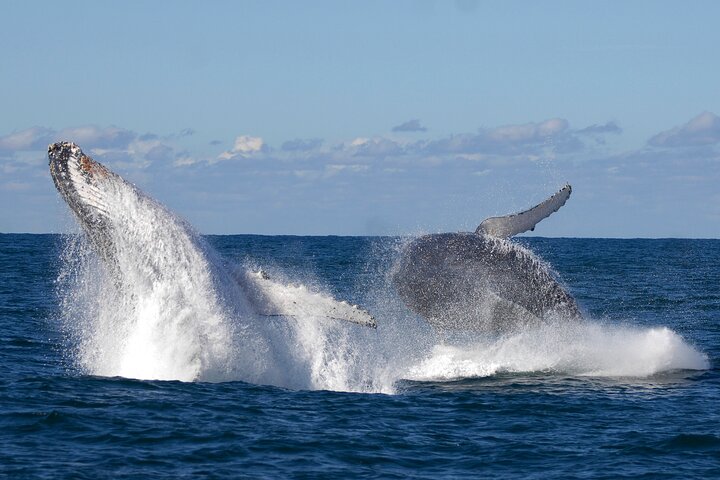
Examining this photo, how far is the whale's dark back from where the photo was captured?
61.4 ft

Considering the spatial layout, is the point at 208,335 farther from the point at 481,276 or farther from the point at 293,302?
the point at 481,276

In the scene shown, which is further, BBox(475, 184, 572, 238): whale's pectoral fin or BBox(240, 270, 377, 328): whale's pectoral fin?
BBox(475, 184, 572, 238): whale's pectoral fin

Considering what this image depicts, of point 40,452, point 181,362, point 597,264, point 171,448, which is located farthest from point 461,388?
point 597,264

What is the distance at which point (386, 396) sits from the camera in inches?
652

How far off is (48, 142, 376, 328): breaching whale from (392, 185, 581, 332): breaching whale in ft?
11.2

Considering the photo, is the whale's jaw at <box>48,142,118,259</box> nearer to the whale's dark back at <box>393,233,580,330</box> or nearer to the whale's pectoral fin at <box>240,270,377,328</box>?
the whale's pectoral fin at <box>240,270,377,328</box>

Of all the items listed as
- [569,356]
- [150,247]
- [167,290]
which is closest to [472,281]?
[569,356]

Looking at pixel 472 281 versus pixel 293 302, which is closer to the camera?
pixel 293 302

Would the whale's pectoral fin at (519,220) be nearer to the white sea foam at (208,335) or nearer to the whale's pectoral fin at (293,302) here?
the white sea foam at (208,335)

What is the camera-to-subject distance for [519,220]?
18.9 metres

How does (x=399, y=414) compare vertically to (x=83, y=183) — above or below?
below

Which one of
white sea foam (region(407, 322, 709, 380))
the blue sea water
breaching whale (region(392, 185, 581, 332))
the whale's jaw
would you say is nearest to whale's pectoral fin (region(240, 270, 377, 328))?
the blue sea water

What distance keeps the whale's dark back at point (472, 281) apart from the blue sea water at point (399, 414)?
0.77 m

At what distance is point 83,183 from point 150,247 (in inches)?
53.3
